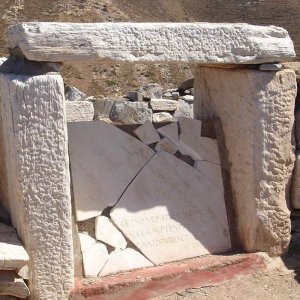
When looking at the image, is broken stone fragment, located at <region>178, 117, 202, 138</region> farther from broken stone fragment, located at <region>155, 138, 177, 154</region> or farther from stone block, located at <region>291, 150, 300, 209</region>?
stone block, located at <region>291, 150, 300, 209</region>

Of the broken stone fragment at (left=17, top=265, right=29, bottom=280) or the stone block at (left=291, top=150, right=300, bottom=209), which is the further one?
the stone block at (left=291, top=150, right=300, bottom=209)

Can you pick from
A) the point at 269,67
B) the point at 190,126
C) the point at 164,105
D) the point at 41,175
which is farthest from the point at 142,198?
the point at 164,105

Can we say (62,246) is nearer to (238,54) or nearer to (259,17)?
(238,54)

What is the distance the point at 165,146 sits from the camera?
186 inches

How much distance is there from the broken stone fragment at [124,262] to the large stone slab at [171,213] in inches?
2.1

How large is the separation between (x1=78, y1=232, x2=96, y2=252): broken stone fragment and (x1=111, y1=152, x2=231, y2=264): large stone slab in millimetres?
214

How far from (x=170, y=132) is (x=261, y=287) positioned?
4.43 feet

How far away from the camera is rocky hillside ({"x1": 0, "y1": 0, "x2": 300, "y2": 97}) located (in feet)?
82.9

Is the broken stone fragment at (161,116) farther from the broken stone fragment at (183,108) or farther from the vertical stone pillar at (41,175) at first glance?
the vertical stone pillar at (41,175)

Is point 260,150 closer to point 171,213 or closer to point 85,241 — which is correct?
point 171,213

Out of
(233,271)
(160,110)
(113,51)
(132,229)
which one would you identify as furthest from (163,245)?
(160,110)

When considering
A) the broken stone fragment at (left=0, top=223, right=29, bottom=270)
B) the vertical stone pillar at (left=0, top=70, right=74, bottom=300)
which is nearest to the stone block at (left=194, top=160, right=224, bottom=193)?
the vertical stone pillar at (left=0, top=70, right=74, bottom=300)

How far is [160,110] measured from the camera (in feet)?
32.5

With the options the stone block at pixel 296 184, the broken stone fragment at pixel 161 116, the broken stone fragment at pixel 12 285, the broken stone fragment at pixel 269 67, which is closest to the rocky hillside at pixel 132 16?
the broken stone fragment at pixel 161 116
